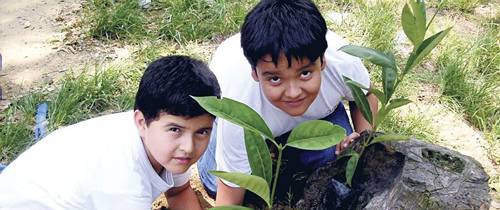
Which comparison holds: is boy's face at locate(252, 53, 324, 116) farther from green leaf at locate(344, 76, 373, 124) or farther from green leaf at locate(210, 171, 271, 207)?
green leaf at locate(210, 171, 271, 207)

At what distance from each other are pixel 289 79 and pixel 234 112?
393 millimetres

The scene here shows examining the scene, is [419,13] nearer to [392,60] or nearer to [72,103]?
[392,60]

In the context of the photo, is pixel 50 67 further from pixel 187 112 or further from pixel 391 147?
pixel 391 147

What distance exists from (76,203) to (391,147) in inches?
35.9

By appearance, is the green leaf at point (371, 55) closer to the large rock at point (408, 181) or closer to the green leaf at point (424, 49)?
the green leaf at point (424, 49)

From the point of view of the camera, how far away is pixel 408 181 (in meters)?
1.68

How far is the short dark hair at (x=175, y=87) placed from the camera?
1.73 metres

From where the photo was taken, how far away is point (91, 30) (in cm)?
333

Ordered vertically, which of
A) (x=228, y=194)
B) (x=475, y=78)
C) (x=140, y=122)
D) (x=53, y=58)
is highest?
(x=53, y=58)

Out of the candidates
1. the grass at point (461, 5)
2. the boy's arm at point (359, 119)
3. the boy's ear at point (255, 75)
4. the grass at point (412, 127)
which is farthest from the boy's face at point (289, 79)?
the grass at point (461, 5)

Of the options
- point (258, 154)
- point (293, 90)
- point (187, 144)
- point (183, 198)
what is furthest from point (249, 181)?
point (183, 198)

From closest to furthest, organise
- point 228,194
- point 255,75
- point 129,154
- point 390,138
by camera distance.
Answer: point 390,138 < point 129,154 < point 255,75 < point 228,194

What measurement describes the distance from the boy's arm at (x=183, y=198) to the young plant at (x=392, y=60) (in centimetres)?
67

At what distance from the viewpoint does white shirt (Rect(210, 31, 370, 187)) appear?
1993mm
